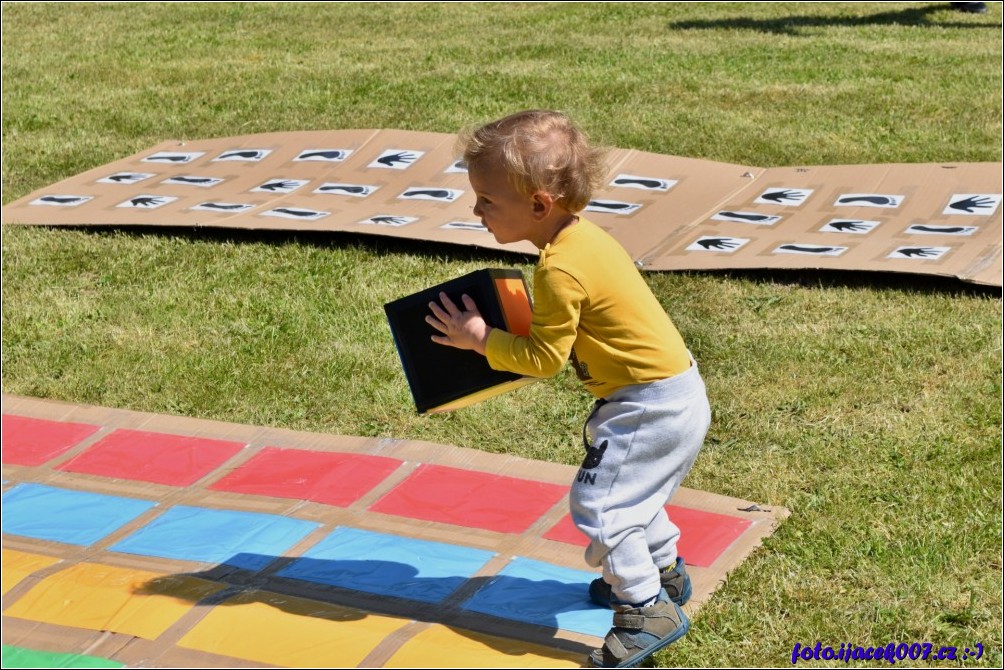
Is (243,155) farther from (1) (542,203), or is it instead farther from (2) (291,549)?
(1) (542,203)

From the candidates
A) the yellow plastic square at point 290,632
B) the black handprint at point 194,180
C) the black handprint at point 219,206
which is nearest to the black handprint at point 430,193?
the black handprint at point 219,206

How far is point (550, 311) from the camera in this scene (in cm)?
304

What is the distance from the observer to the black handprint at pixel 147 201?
25.3ft

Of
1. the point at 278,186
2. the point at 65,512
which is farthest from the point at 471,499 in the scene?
the point at 278,186

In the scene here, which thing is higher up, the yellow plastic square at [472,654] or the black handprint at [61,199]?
the black handprint at [61,199]

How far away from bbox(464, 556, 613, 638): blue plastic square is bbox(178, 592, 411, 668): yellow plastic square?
28 cm

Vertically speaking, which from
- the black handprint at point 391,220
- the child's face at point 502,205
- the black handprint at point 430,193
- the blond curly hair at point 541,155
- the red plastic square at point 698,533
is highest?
the blond curly hair at point 541,155

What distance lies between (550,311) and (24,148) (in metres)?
7.72

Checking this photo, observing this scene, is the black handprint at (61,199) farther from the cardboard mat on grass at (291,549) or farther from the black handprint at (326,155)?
the cardboard mat on grass at (291,549)

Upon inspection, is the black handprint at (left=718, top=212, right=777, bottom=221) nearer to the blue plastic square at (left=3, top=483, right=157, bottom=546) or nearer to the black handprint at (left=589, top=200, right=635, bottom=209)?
the black handprint at (left=589, top=200, right=635, bottom=209)

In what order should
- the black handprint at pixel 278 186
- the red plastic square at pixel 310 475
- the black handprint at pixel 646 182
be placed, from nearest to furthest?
the red plastic square at pixel 310 475
the black handprint at pixel 646 182
the black handprint at pixel 278 186

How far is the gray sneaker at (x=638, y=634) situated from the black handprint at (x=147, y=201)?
17.0 feet

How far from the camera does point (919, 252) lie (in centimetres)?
630

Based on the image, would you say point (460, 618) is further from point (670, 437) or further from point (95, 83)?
point (95, 83)
